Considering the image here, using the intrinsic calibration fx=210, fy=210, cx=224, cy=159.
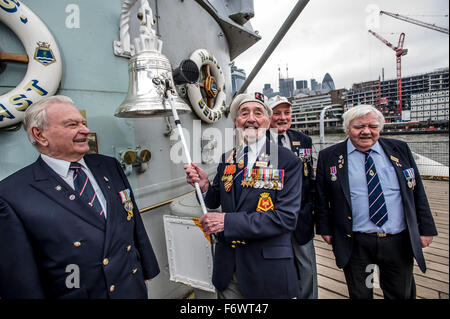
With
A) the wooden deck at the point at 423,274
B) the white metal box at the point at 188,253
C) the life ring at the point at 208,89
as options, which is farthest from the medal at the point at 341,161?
the life ring at the point at 208,89

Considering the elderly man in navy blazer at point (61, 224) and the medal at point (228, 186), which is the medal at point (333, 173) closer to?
the medal at point (228, 186)

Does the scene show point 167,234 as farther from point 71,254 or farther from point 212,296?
point 71,254

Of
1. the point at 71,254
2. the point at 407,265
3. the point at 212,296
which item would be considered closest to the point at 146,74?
the point at 71,254

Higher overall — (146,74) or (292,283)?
(146,74)

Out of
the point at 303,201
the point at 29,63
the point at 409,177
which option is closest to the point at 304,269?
the point at 303,201

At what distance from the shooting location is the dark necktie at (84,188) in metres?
1.21

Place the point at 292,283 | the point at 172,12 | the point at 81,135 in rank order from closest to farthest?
the point at 81,135 < the point at 292,283 < the point at 172,12

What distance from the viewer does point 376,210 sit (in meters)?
1.71

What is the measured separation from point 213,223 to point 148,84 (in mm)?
1066

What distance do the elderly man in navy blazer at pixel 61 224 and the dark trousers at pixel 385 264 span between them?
69.1 inches

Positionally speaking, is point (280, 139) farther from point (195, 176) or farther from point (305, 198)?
point (195, 176)

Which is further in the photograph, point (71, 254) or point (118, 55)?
point (118, 55)

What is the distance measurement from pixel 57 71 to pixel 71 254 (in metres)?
1.24

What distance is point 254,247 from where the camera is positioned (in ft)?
4.53
